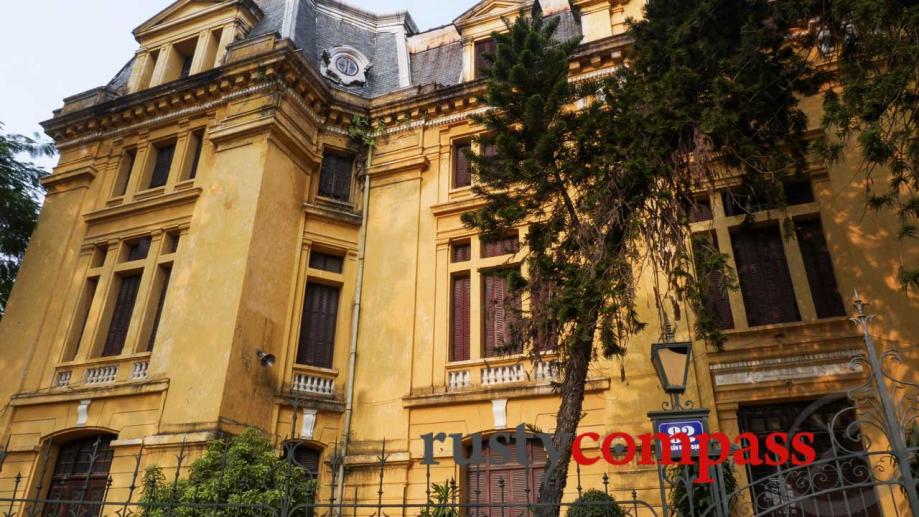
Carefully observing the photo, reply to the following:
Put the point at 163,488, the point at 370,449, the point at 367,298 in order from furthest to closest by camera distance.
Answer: the point at 367,298, the point at 370,449, the point at 163,488

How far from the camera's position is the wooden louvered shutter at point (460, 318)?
1434 cm

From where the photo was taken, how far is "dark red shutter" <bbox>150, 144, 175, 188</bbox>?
55.5 ft

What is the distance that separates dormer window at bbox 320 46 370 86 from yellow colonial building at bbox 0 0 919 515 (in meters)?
0.09

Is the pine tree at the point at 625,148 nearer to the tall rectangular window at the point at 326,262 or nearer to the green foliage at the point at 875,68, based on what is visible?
the green foliage at the point at 875,68

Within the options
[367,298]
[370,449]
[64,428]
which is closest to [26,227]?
[64,428]

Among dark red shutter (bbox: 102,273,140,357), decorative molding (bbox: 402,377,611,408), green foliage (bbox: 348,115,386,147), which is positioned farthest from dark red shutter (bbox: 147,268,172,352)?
decorative molding (bbox: 402,377,611,408)

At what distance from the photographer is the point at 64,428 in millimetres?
13953

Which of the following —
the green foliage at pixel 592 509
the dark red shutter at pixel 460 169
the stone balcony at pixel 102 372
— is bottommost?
the green foliage at pixel 592 509

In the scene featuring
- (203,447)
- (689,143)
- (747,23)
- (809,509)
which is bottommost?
(809,509)

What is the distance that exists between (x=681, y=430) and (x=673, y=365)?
2.25 ft

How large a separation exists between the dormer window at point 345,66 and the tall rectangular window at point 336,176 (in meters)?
2.46

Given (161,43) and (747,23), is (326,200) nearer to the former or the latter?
(161,43)

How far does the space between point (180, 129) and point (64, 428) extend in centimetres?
773

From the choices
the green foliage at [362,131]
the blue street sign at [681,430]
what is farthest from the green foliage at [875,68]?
the green foliage at [362,131]
